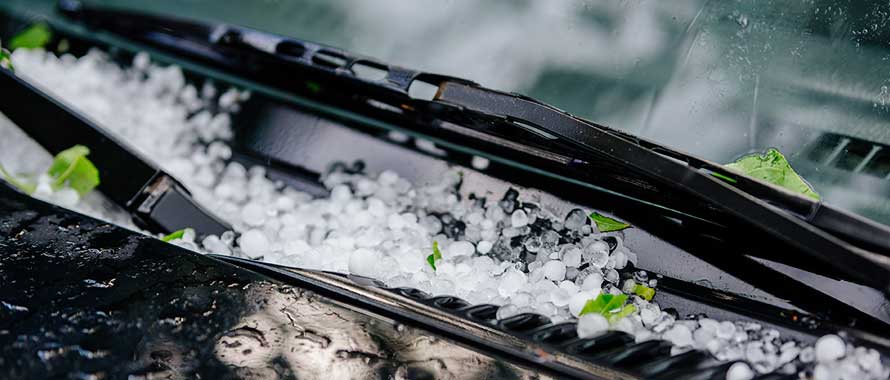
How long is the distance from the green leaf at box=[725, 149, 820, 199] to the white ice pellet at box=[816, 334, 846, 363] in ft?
0.74

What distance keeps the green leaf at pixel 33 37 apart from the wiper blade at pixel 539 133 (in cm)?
36

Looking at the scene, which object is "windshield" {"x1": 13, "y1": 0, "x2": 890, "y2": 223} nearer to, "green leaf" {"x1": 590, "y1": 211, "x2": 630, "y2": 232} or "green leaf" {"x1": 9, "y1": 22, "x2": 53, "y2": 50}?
"green leaf" {"x1": 590, "y1": 211, "x2": 630, "y2": 232}

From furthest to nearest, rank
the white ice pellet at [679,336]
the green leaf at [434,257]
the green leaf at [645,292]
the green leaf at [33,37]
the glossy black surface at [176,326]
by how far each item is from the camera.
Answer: the green leaf at [33,37], the green leaf at [434,257], the green leaf at [645,292], the white ice pellet at [679,336], the glossy black surface at [176,326]

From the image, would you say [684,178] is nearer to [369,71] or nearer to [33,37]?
[369,71]

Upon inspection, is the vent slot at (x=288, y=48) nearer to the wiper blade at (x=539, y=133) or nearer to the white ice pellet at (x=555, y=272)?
the wiper blade at (x=539, y=133)

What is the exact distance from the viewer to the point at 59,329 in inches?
33.2

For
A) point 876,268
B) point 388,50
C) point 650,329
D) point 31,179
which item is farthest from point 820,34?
point 31,179

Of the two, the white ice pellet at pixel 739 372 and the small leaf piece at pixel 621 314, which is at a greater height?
the small leaf piece at pixel 621 314

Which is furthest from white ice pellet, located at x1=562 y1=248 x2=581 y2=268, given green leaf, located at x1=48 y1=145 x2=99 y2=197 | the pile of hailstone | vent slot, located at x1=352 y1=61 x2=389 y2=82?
green leaf, located at x1=48 y1=145 x2=99 y2=197

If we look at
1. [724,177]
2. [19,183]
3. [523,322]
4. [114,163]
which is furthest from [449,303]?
[19,183]

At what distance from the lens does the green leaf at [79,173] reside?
1.31 m

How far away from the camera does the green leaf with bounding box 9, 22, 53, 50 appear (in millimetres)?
1792

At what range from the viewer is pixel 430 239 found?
1.22 meters

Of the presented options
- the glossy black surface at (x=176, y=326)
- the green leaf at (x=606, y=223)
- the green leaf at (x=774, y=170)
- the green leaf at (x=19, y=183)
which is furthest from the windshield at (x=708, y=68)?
the green leaf at (x=19, y=183)
